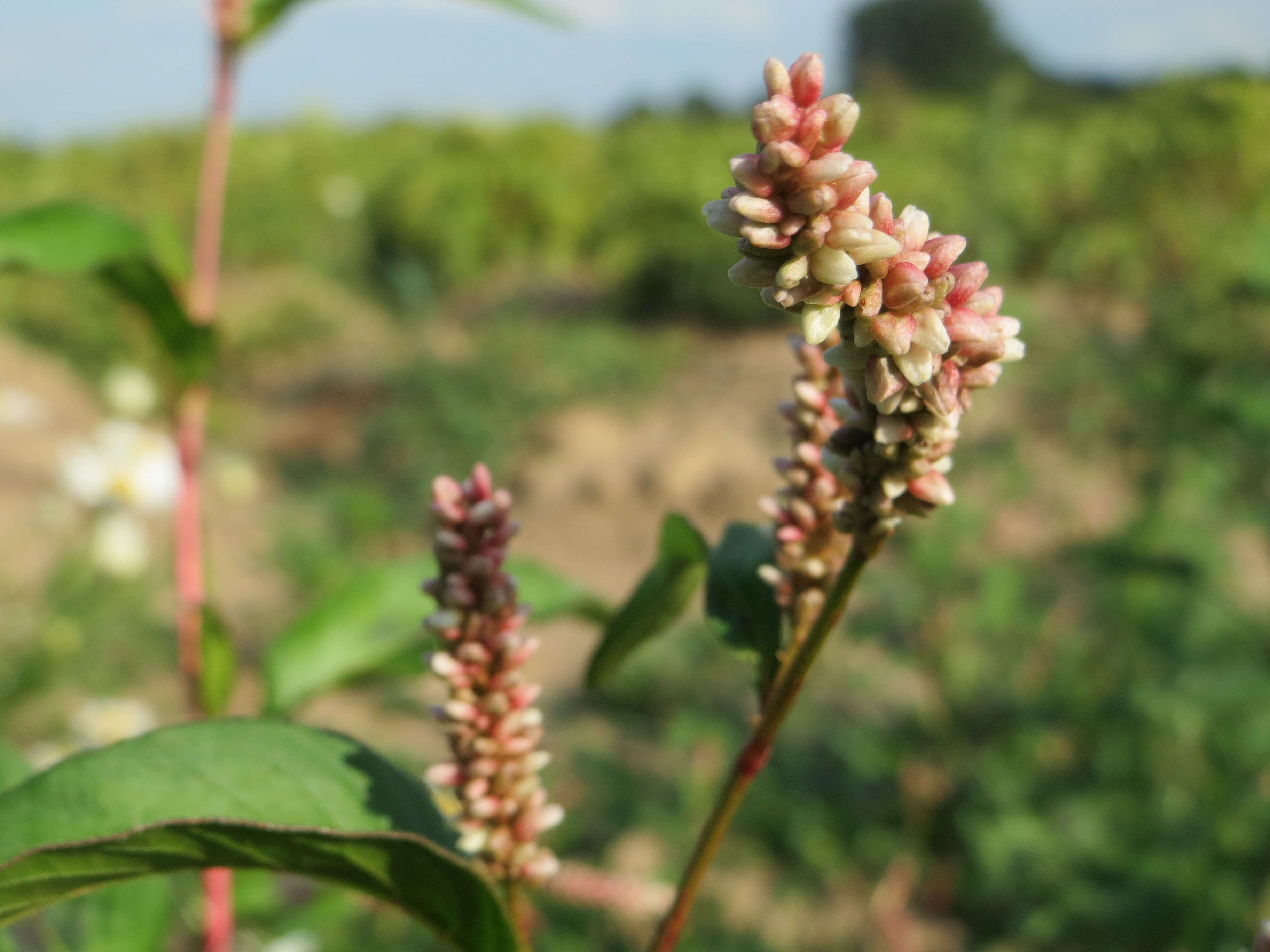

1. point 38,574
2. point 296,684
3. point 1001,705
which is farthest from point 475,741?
point 38,574

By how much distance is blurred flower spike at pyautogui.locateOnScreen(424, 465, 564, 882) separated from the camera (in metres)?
0.44

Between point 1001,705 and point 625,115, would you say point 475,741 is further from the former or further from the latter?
point 625,115

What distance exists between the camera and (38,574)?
13.6ft

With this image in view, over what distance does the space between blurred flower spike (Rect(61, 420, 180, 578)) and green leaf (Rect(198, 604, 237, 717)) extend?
1.23 m

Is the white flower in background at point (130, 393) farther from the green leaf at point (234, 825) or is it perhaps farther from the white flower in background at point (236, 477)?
the green leaf at point (234, 825)

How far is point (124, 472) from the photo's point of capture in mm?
2074

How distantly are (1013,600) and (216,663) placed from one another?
192 cm

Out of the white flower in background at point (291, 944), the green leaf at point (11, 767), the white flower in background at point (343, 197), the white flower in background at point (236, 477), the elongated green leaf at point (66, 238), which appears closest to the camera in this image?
the green leaf at point (11, 767)

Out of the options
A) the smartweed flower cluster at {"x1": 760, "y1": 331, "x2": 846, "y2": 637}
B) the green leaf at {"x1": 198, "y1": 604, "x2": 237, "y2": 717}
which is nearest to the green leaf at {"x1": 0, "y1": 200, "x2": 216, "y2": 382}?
the green leaf at {"x1": 198, "y1": 604, "x2": 237, "y2": 717}

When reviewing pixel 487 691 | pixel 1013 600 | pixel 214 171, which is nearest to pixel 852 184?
pixel 487 691

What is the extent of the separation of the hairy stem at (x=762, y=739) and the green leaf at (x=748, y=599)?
0.01 m

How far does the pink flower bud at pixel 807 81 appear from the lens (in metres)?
0.32

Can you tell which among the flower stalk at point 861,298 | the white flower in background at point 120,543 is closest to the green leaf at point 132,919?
the flower stalk at point 861,298

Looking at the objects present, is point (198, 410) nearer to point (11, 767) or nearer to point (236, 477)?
point (11, 767)
